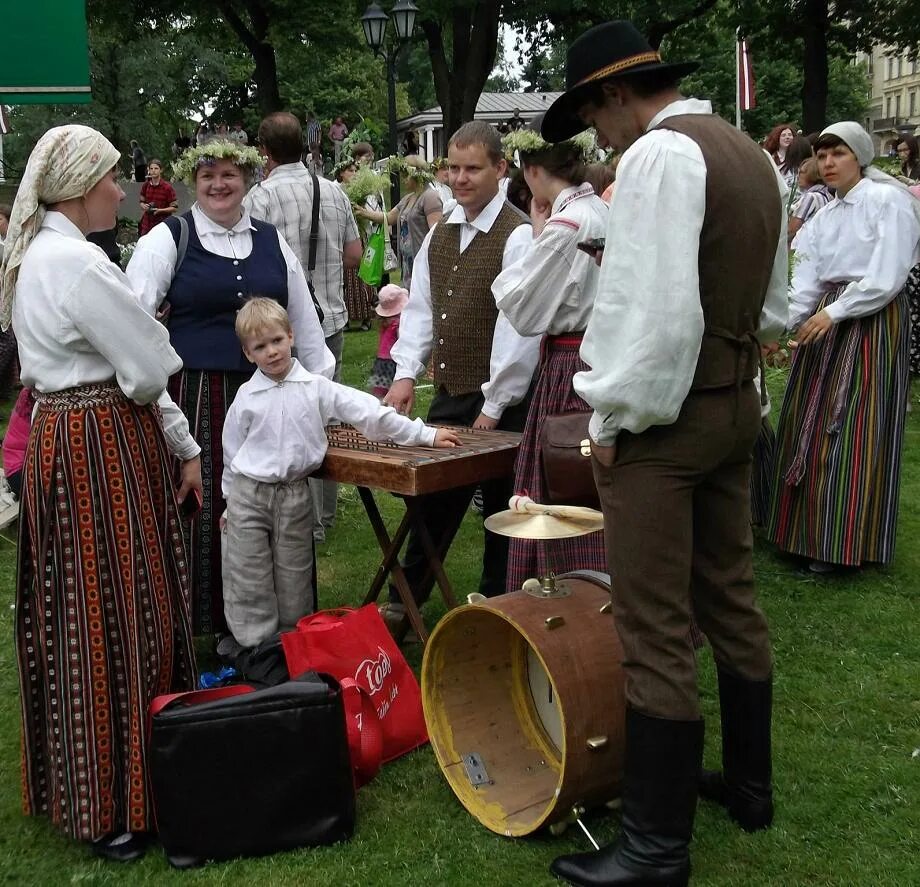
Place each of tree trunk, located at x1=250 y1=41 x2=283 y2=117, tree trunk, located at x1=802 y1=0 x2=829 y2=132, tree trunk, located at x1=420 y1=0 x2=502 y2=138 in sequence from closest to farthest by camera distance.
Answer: tree trunk, located at x1=802 y1=0 x2=829 y2=132 < tree trunk, located at x1=250 y1=41 x2=283 y2=117 < tree trunk, located at x1=420 y1=0 x2=502 y2=138

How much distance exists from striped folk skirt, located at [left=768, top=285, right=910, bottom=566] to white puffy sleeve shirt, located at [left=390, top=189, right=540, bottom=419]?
1804mm

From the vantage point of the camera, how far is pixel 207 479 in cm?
424

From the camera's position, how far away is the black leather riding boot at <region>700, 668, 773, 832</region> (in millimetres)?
2908

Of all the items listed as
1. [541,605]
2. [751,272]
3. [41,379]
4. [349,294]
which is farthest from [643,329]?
[349,294]

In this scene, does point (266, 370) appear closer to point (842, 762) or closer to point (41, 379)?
point (41, 379)

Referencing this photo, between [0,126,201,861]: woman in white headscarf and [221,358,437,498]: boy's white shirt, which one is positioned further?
[221,358,437,498]: boy's white shirt

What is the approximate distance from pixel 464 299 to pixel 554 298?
676mm

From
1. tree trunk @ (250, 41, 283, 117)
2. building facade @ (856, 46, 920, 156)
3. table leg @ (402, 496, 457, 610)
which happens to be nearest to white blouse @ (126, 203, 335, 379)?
table leg @ (402, 496, 457, 610)

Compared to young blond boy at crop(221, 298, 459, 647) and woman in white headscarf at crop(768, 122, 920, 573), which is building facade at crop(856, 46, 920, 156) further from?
young blond boy at crop(221, 298, 459, 647)

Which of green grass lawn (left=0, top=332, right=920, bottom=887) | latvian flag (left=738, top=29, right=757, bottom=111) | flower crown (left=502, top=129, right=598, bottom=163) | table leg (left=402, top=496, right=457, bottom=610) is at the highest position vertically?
latvian flag (left=738, top=29, right=757, bottom=111)

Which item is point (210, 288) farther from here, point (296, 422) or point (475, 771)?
point (475, 771)

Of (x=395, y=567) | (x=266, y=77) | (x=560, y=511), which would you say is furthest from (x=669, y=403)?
(x=266, y=77)

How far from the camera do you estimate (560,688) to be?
9.11 feet

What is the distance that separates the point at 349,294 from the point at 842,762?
8.55m
